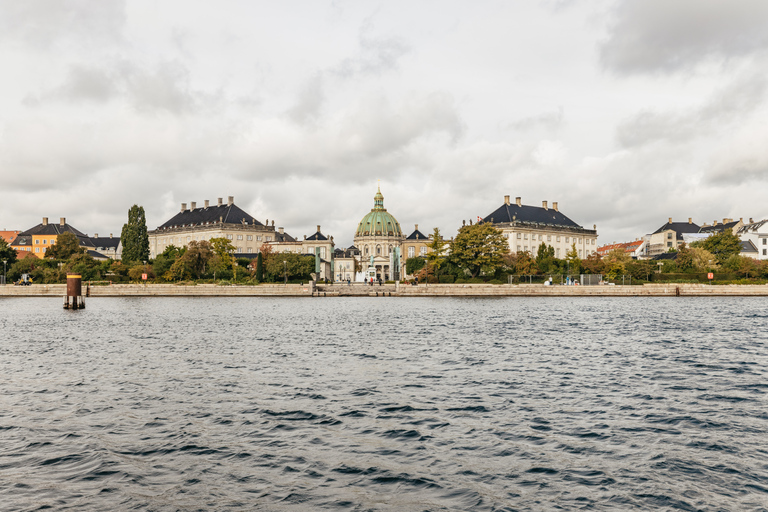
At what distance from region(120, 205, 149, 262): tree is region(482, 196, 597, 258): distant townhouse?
81548 mm

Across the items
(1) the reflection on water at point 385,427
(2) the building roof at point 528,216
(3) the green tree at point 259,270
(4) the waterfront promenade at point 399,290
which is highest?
(2) the building roof at point 528,216

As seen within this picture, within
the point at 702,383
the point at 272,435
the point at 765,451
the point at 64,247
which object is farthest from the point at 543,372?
the point at 64,247

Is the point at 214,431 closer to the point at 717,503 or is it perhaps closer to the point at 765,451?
the point at 717,503

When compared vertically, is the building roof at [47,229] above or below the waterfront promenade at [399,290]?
above

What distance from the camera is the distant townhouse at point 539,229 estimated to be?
146 metres

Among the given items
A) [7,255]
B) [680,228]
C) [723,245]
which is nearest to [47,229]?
[7,255]

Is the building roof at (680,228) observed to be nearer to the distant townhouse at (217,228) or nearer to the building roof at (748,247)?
the building roof at (748,247)

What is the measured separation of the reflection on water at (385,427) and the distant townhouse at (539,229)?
119 meters

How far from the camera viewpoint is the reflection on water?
9.52 meters

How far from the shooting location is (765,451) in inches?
457

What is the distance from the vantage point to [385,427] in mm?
13445

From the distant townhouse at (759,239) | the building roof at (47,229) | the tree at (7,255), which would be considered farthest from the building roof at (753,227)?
the building roof at (47,229)

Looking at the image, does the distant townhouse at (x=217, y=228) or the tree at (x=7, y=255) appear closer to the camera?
the tree at (x=7, y=255)

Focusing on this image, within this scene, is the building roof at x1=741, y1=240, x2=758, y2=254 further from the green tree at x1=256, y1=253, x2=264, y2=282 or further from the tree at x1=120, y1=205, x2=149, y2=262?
the tree at x1=120, y1=205, x2=149, y2=262
